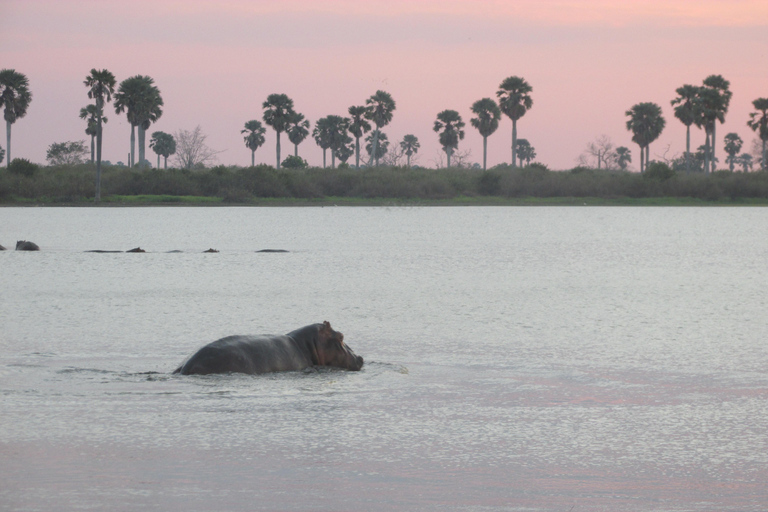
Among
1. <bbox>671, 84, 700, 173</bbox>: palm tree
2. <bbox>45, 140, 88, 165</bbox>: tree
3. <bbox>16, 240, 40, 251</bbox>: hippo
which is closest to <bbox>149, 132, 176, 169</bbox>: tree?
<bbox>45, 140, 88, 165</bbox>: tree

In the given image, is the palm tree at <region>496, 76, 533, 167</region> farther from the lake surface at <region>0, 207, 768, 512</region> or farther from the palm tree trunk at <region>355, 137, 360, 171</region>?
the lake surface at <region>0, 207, 768, 512</region>

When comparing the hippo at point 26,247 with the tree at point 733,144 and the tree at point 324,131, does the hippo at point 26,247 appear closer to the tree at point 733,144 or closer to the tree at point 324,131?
the tree at point 324,131

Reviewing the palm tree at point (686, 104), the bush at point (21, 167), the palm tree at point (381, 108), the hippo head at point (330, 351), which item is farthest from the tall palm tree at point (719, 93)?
the hippo head at point (330, 351)

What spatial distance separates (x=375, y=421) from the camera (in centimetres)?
790

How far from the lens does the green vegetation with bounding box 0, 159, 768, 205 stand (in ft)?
313

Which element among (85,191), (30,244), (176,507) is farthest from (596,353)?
(85,191)

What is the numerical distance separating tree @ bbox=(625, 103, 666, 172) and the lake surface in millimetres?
87070

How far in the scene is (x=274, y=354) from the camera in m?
9.74

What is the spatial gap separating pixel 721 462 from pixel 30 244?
29.1m

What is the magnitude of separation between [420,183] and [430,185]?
106cm

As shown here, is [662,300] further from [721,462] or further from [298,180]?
[298,180]

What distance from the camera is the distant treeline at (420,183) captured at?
95.6 metres

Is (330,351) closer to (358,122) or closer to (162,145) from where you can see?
(358,122)

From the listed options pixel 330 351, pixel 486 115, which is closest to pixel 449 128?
pixel 486 115
